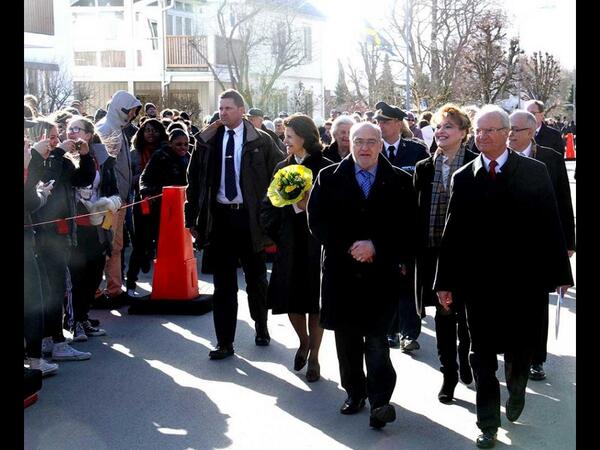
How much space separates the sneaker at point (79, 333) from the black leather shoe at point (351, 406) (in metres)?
3.29

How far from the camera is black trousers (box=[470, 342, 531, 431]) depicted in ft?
20.0

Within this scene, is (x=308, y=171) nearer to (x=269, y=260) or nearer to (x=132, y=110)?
(x=132, y=110)

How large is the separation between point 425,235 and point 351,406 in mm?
1377

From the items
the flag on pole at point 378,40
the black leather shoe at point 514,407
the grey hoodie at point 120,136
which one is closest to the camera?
the black leather shoe at point 514,407

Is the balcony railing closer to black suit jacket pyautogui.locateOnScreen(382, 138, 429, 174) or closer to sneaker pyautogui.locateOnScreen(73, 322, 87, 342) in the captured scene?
sneaker pyautogui.locateOnScreen(73, 322, 87, 342)

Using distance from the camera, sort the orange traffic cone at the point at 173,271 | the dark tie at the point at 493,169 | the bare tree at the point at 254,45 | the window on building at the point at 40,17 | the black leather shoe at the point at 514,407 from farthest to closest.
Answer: the bare tree at the point at 254,45, the window on building at the point at 40,17, the orange traffic cone at the point at 173,271, the black leather shoe at the point at 514,407, the dark tie at the point at 493,169

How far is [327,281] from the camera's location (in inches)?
263

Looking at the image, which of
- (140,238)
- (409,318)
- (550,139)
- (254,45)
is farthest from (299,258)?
(254,45)

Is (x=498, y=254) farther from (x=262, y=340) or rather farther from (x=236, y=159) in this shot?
(x=262, y=340)

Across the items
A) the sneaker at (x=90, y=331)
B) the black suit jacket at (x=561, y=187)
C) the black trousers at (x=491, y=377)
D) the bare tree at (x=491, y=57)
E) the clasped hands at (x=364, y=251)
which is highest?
the bare tree at (x=491, y=57)

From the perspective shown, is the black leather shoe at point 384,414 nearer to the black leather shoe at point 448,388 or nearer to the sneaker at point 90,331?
the black leather shoe at point 448,388

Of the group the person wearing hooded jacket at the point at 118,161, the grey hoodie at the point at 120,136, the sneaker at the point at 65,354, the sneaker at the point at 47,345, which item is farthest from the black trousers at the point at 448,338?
the grey hoodie at the point at 120,136

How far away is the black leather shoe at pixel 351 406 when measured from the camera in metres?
6.79
